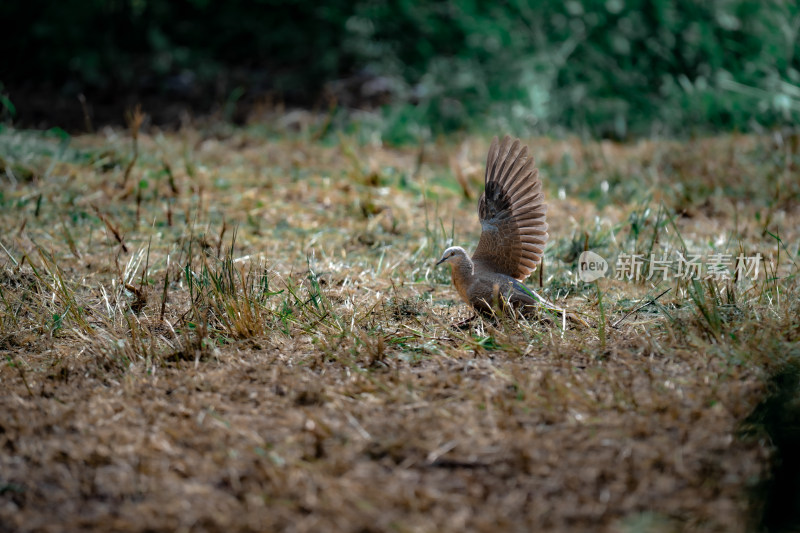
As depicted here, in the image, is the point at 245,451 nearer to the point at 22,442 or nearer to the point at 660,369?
the point at 22,442

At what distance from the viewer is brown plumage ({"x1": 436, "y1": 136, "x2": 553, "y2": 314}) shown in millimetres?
2695

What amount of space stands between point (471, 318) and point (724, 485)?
115 cm

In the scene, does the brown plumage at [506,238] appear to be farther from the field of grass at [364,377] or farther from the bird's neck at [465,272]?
the field of grass at [364,377]

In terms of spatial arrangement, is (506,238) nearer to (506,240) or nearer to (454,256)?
(506,240)

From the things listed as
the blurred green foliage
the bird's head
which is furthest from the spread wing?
the blurred green foliage

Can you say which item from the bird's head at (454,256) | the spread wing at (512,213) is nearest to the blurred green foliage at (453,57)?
the spread wing at (512,213)

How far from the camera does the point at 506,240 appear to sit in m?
2.76

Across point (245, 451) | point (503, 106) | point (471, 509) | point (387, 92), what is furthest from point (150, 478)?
point (387, 92)

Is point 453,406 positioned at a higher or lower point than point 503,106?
→ lower

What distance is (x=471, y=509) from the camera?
1737 millimetres

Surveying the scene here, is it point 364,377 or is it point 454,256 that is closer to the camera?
point 364,377

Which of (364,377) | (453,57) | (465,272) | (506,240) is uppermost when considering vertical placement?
(453,57)

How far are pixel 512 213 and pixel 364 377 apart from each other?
86 centimetres

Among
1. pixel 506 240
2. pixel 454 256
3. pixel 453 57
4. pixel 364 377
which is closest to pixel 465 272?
pixel 454 256
